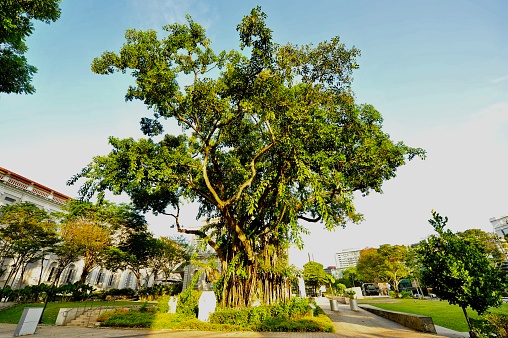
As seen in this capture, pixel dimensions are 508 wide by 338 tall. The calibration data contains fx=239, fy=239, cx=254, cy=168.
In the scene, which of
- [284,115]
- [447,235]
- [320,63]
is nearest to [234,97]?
[284,115]

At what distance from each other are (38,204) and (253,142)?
3275cm

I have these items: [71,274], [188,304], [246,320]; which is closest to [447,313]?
[246,320]

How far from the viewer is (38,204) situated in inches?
1248

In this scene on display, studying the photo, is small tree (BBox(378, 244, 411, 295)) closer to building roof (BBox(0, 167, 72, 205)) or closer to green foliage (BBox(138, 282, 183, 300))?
green foliage (BBox(138, 282, 183, 300))

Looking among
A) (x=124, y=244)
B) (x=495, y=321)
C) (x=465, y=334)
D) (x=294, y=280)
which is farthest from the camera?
(x=124, y=244)

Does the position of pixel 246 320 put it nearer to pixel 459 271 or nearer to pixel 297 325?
pixel 297 325

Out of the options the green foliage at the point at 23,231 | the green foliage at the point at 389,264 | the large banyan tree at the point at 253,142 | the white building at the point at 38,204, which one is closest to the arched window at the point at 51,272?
the white building at the point at 38,204

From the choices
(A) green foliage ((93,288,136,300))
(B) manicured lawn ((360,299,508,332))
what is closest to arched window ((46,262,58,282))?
(A) green foliage ((93,288,136,300))

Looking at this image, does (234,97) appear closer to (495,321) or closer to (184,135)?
(184,135)

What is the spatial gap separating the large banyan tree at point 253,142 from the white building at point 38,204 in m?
22.3

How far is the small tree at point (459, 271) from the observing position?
25.0ft

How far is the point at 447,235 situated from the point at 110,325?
16.8 meters

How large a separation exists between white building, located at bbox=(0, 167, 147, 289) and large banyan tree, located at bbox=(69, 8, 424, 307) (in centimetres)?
2229

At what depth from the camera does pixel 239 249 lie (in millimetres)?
16094
